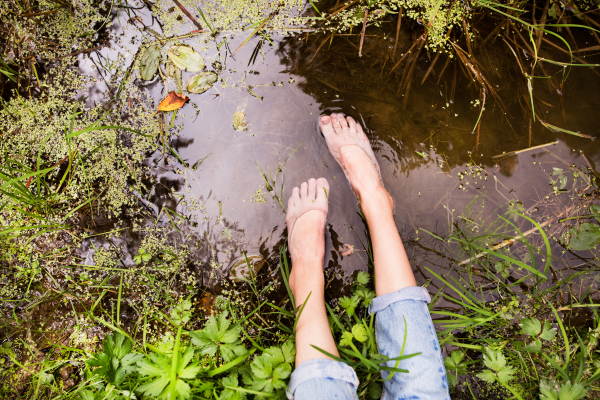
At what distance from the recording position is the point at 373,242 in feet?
4.47

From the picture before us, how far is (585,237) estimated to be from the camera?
1.39 metres

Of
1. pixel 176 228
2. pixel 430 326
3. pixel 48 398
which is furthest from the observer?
pixel 176 228

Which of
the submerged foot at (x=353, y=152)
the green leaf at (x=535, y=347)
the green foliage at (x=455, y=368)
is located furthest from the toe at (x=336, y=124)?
the green leaf at (x=535, y=347)

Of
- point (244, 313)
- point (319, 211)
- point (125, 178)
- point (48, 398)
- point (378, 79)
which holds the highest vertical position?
point (378, 79)

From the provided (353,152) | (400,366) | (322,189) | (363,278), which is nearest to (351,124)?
(353,152)

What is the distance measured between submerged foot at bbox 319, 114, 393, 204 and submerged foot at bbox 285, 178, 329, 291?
0.52 ft

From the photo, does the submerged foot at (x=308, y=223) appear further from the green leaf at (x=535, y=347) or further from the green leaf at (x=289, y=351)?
the green leaf at (x=535, y=347)

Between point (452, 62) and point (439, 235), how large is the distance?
948 mm

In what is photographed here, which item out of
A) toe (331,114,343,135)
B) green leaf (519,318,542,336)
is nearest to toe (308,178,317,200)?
toe (331,114,343,135)

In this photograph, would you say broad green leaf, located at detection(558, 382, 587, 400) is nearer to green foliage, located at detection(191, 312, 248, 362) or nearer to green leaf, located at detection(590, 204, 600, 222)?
green leaf, located at detection(590, 204, 600, 222)

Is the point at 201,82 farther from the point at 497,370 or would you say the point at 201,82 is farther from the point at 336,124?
the point at 497,370

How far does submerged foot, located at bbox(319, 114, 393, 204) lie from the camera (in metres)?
1.46

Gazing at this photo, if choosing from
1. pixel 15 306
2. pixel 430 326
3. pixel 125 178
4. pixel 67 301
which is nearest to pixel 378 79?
pixel 430 326

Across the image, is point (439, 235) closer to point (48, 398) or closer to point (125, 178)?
point (125, 178)
